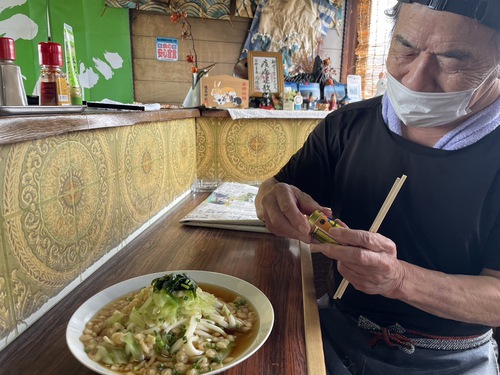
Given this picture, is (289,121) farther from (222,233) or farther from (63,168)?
(63,168)

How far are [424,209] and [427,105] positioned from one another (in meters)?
0.31

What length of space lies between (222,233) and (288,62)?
109 inches

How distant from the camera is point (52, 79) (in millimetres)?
1272

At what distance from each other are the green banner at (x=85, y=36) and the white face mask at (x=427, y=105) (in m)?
3.23

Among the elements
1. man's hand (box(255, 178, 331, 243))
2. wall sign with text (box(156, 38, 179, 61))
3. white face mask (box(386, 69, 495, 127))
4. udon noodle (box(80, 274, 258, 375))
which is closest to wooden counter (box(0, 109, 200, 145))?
udon noodle (box(80, 274, 258, 375))

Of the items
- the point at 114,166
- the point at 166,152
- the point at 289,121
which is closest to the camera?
the point at 114,166

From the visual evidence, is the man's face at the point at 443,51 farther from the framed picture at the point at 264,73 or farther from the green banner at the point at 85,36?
the green banner at the point at 85,36

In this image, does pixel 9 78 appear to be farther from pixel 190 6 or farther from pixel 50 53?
pixel 190 6

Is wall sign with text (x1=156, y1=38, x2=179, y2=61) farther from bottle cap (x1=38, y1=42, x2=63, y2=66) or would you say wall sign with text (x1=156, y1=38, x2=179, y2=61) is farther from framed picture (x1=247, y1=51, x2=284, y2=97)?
bottle cap (x1=38, y1=42, x2=63, y2=66)

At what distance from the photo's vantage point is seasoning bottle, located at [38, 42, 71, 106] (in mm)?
1244

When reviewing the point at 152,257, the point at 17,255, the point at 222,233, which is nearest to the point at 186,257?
the point at 152,257

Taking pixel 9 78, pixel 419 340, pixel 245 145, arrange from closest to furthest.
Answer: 1. pixel 419 340
2. pixel 9 78
3. pixel 245 145

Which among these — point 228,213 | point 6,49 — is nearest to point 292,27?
point 228,213

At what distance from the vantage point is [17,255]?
74 centimetres
